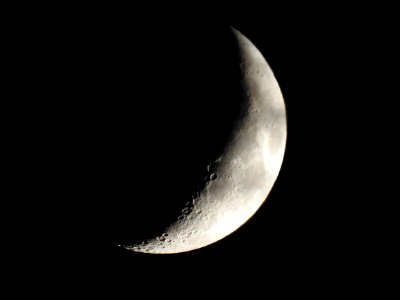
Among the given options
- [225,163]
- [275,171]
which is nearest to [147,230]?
[225,163]

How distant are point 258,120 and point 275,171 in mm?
525

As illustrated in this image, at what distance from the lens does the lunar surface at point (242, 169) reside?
265 cm

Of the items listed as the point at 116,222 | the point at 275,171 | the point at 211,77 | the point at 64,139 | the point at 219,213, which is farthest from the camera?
the point at 275,171

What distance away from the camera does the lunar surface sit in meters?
2.65

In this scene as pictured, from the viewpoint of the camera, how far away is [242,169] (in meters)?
2.71

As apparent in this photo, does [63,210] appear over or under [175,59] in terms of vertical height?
under

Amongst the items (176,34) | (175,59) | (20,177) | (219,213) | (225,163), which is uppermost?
(176,34)

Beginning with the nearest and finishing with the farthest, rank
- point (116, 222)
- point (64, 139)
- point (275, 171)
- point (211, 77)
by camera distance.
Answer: point (64, 139) → point (211, 77) → point (116, 222) → point (275, 171)

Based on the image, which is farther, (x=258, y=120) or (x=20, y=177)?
(x=258, y=120)

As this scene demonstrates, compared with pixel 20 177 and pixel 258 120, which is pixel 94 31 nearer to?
pixel 20 177

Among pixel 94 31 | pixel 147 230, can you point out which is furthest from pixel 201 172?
pixel 94 31

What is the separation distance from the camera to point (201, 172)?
2.56 metres

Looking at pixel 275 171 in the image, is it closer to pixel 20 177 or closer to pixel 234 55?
pixel 234 55

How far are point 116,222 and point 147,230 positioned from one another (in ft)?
0.82
